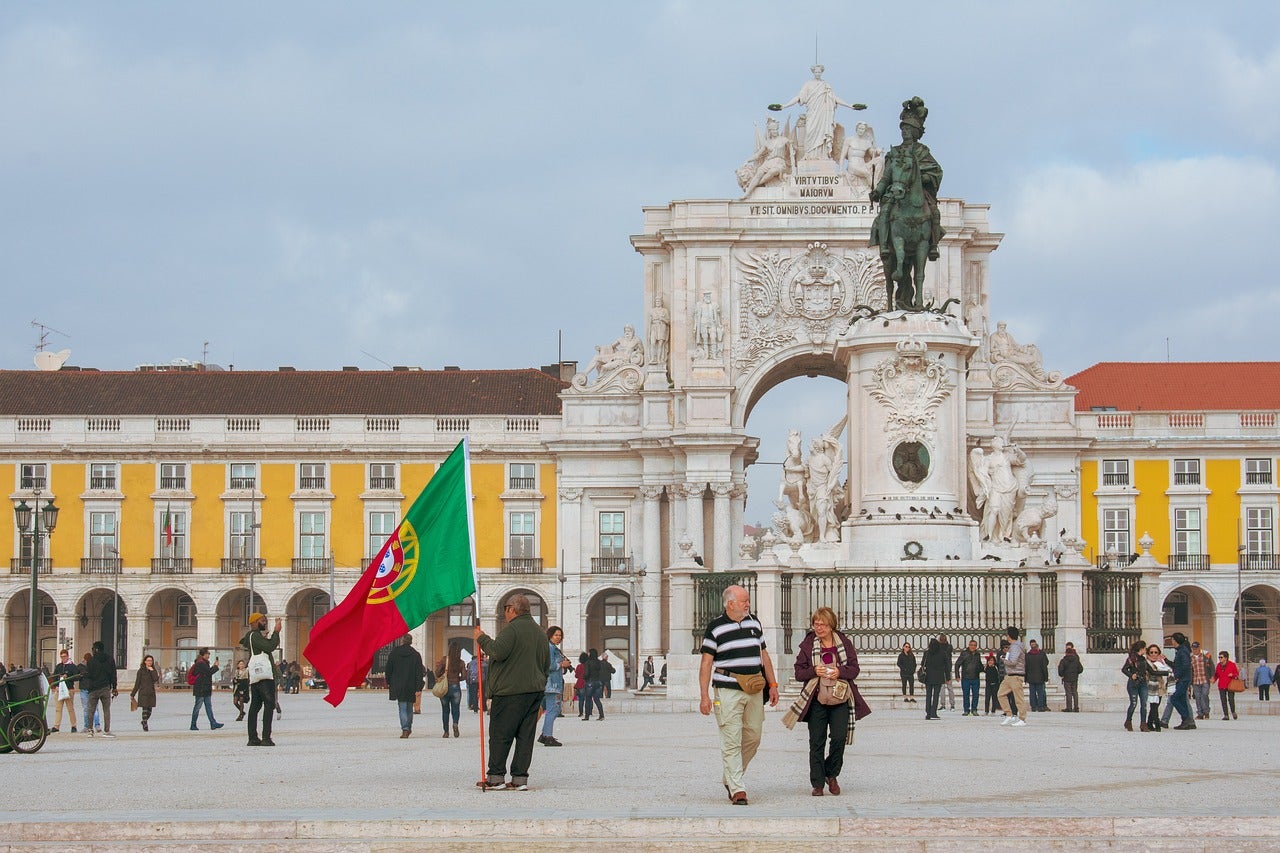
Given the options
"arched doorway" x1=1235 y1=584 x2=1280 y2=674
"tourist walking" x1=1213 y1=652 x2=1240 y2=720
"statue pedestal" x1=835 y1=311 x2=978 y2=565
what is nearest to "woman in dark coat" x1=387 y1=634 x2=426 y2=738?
"statue pedestal" x1=835 y1=311 x2=978 y2=565

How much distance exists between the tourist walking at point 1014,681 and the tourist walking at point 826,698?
928 cm

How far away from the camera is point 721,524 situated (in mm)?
65000

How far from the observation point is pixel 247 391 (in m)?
71.8

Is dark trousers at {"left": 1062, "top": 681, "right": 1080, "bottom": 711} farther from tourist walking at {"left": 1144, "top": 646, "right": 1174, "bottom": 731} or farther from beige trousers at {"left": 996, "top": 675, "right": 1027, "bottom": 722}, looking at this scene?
tourist walking at {"left": 1144, "top": 646, "right": 1174, "bottom": 731}

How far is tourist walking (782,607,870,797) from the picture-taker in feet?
45.8

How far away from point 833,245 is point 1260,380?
1640cm

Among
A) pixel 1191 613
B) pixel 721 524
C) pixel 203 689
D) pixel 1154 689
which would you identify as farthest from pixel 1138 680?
pixel 1191 613

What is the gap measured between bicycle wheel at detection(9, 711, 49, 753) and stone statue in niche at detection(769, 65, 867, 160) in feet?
163

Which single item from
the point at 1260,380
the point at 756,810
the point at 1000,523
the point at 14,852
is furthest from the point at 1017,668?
the point at 1260,380

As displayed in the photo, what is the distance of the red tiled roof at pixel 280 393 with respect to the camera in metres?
70.5

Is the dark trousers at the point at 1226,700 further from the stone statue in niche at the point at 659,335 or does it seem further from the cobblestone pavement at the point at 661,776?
the stone statue in niche at the point at 659,335

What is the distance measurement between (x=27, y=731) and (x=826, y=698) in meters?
9.87

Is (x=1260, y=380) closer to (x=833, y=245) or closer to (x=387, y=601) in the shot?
(x=833, y=245)

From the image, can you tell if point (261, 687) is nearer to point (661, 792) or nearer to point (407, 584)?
point (407, 584)
